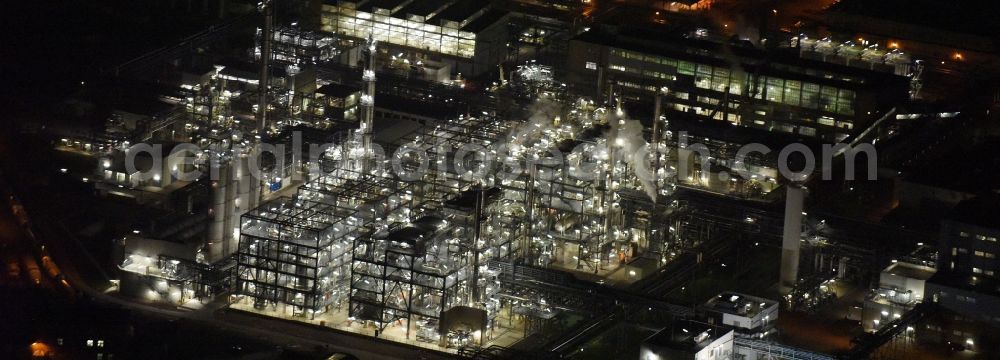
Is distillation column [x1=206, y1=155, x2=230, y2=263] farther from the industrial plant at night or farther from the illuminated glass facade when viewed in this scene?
the illuminated glass facade

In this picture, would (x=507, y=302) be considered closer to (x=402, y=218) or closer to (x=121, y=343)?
(x=402, y=218)

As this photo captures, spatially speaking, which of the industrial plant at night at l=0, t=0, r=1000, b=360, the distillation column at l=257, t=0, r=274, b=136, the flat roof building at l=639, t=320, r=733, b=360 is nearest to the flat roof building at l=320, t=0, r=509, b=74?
the industrial plant at night at l=0, t=0, r=1000, b=360

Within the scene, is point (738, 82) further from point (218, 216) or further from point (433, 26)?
point (218, 216)

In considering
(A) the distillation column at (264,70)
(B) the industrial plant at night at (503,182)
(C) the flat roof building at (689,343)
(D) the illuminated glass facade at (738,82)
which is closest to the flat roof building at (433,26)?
(B) the industrial plant at night at (503,182)

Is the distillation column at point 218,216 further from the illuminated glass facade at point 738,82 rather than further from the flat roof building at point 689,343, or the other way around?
the illuminated glass facade at point 738,82

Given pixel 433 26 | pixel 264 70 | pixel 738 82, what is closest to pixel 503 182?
pixel 264 70

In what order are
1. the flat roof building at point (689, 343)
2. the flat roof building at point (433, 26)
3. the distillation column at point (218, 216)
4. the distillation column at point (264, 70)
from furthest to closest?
the flat roof building at point (433, 26) < the distillation column at point (264, 70) < the distillation column at point (218, 216) < the flat roof building at point (689, 343)

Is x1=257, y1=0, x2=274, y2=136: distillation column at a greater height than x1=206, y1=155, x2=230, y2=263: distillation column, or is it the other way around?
x1=257, y1=0, x2=274, y2=136: distillation column

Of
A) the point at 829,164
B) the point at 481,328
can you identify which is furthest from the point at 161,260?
the point at 829,164

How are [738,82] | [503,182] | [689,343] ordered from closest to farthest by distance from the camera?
[689,343]
[503,182]
[738,82]
